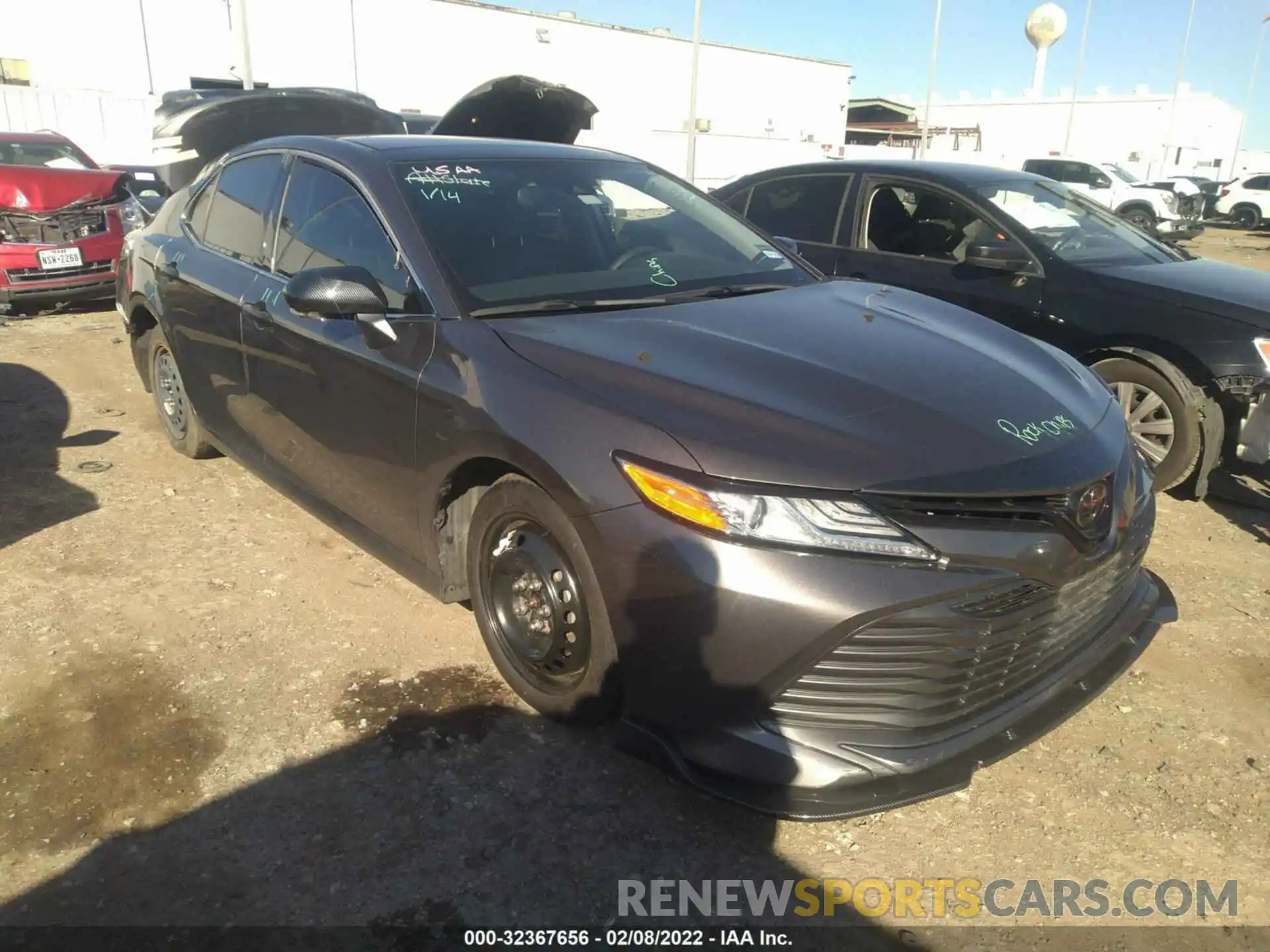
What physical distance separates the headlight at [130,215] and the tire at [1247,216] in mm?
35081

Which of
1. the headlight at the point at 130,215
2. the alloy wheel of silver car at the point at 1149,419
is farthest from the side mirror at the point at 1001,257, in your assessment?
the headlight at the point at 130,215

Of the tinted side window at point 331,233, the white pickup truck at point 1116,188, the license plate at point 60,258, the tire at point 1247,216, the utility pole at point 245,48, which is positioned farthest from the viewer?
the tire at point 1247,216

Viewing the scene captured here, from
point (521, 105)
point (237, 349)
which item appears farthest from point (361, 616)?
point (521, 105)

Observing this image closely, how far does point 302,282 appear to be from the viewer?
294cm

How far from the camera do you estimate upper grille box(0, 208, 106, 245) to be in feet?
26.5

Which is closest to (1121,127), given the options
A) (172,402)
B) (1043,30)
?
(1043,30)

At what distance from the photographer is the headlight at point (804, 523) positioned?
2119 millimetres

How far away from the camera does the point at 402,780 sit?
261 centimetres

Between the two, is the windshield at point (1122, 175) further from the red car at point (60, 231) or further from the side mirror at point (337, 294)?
the side mirror at point (337, 294)

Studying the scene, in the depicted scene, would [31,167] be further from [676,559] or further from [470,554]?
[676,559]

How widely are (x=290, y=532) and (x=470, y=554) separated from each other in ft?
Answer: 5.56

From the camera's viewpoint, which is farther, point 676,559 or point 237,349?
point 237,349

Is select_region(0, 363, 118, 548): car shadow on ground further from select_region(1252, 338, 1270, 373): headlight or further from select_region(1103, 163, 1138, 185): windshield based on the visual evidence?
select_region(1103, 163, 1138, 185): windshield

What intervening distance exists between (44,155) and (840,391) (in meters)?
10.6
